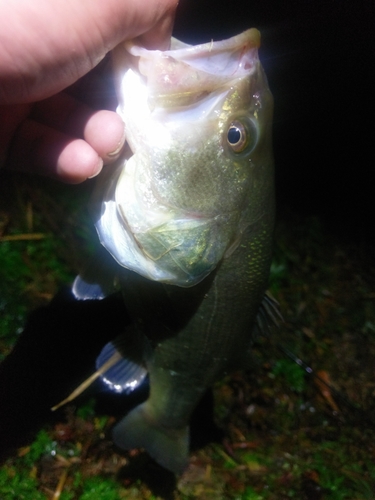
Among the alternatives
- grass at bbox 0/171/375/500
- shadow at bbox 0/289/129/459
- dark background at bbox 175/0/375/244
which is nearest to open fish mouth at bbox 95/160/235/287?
grass at bbox 0/171/375/500

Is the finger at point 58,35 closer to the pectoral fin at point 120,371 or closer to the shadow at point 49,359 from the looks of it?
the pectoral fin at point 120,371

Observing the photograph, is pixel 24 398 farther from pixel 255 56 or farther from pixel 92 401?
pixel 255 56

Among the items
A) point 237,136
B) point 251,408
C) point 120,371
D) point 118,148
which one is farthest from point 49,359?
point 237,136

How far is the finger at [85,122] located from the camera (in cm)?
107

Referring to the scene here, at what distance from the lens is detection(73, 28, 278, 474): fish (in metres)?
1.01

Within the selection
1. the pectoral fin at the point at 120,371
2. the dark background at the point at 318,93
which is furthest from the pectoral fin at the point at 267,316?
the dark background at the point at 318,93

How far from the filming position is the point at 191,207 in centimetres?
114

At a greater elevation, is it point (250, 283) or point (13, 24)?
point (13, 24)

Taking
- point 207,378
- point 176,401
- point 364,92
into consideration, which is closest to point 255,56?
point 207,378

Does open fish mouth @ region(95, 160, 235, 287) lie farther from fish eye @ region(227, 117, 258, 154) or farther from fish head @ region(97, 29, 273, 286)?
fish eye @ region(227, 117, 258, 154)

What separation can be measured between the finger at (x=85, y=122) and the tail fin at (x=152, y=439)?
114cm

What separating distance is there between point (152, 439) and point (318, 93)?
9.23 feet

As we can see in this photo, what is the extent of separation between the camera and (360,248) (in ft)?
10.1

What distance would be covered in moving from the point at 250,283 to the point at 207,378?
0.45m
